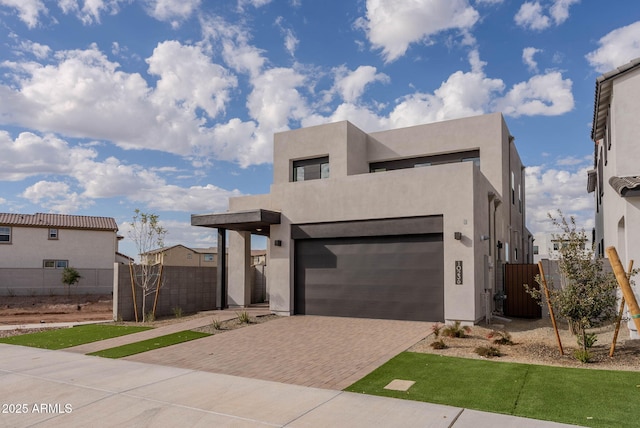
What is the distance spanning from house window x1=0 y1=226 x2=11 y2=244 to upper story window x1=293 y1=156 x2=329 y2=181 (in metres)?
23.0

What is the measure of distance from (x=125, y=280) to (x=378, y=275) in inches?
374

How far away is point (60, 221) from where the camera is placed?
35.3 m

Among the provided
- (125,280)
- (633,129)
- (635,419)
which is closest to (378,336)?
(635,419)

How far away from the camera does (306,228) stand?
17500 millimetres

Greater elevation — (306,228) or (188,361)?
(306,228)

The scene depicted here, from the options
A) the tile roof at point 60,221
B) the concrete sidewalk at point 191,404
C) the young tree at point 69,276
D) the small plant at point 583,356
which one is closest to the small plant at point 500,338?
the small plant at point 583,356

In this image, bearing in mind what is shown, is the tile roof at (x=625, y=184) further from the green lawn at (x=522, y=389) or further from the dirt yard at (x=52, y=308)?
the dirt yard at (x=52, y=308)

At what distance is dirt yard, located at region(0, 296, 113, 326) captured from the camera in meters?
20.7

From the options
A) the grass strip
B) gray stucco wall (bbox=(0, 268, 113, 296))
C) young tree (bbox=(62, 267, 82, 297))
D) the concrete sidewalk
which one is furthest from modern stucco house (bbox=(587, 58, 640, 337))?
gray stucco wall (bbox=(0, 268, 113, 296))

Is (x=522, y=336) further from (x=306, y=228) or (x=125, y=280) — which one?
(x=125, y=280)

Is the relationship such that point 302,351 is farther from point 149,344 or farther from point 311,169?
point 311,169

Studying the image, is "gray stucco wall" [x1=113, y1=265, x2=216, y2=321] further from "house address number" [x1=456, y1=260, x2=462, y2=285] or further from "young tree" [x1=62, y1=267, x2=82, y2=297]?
"young tree" [x1=62, y1=267, x2=82, y2=297]

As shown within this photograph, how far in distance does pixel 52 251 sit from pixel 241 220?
23.8 meters

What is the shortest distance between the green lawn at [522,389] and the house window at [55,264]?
1281 inches
